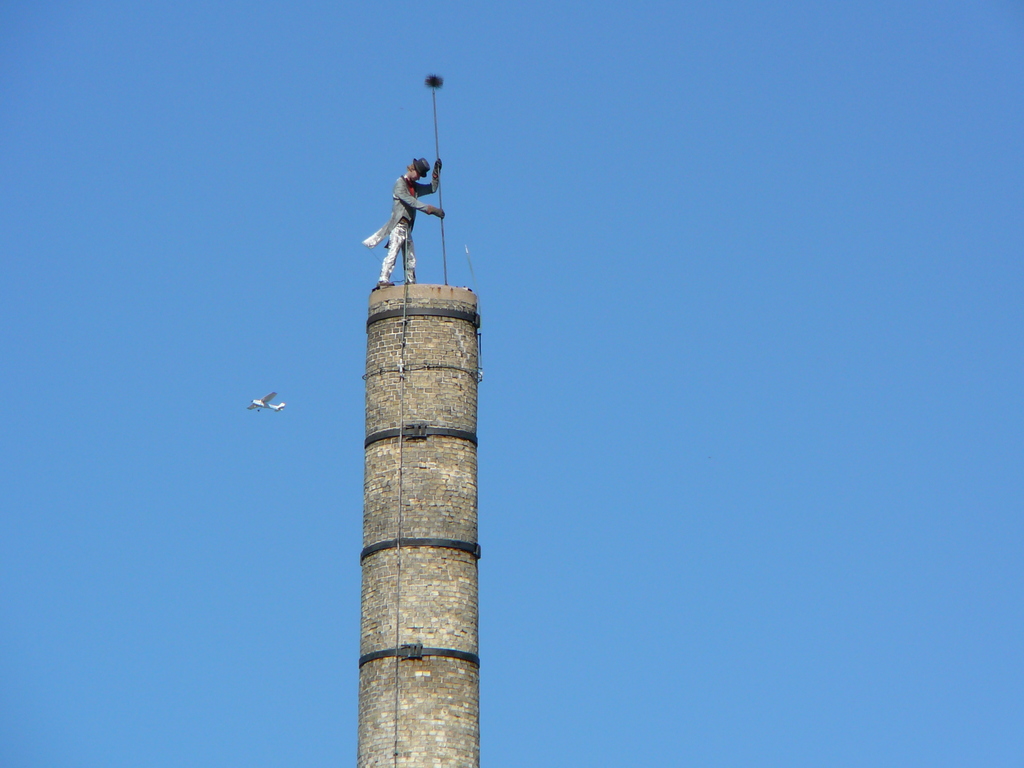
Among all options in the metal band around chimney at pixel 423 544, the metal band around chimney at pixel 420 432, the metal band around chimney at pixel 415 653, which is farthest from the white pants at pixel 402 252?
the metal band around chimney at pixel 415 653

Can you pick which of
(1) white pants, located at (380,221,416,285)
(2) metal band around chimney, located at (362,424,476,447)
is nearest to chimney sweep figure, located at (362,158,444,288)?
(1) white pants, located at (380,221,416,285)

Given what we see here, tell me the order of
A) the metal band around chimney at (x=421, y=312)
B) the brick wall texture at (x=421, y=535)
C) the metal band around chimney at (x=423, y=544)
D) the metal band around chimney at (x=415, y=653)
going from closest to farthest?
the brick wall texture at (x=421, y=535)
the metal band around chimney at (x=415, y=653)
the metal band around chimney at (x=423, y=544)
the metal band around chimney at (x=421, y=312)

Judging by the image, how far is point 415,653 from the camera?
37.7 meters

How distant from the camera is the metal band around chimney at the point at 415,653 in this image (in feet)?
124

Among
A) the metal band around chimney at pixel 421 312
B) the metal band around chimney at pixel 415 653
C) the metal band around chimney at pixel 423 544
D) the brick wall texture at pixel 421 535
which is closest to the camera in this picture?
the brick wall texture at pixel 421 535

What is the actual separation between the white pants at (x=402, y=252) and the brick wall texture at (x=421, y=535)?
2.40 feet

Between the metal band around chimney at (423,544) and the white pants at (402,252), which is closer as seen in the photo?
the metal band around chimney at (423,544)

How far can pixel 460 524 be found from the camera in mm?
38688

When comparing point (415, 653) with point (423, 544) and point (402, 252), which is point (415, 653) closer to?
point (423, 544)

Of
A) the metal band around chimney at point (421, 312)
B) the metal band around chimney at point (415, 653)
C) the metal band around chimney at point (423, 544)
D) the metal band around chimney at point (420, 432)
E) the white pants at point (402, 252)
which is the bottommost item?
the metal band around chimney at point (415, 653)

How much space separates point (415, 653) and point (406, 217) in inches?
303

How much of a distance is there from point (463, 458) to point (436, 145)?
584 cm

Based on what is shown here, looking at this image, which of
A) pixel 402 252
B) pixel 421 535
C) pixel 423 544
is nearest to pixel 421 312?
pixel 402 252

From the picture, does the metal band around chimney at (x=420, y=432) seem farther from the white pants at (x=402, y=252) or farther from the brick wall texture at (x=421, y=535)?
the white pants at (x=402, y=252)
